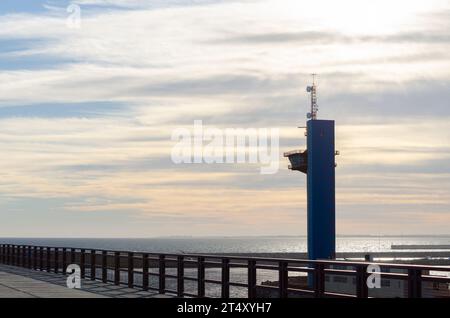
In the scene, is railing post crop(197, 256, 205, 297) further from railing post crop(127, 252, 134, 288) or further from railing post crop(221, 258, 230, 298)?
railing post crop(127, 252, 134, 288)

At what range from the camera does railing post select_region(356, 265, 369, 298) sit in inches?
572

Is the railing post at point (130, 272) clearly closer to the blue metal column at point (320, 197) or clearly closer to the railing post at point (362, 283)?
the railing post at point (362, 283)

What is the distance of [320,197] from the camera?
74.0 metres

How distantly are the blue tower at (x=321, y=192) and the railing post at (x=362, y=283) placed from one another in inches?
2320

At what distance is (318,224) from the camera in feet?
243

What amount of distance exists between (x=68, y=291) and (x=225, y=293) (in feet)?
20.8

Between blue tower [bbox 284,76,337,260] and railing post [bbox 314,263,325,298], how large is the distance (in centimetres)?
5758

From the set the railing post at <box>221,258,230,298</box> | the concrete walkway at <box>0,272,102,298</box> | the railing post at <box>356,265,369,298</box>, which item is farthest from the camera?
the concrete walkway at <box>0,272,102,298</box>

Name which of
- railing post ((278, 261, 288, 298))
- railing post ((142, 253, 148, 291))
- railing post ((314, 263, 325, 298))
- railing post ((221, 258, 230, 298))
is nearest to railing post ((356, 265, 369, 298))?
railing post ((314, 263, 325, 298))

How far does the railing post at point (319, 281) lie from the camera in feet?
51.4

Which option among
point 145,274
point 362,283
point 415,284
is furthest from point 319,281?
point 145,274

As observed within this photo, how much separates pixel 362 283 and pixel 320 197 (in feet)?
196
